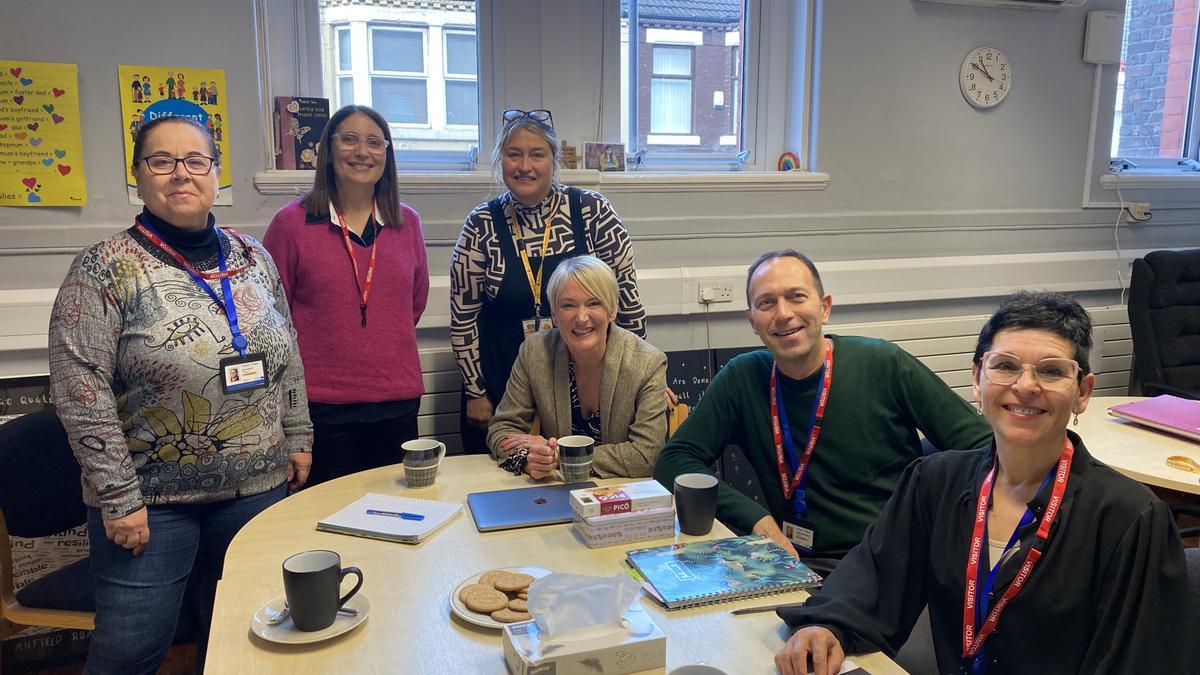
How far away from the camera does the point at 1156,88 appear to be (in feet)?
14.0

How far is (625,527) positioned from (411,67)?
2.27m

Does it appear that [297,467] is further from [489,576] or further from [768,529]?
[768,529]

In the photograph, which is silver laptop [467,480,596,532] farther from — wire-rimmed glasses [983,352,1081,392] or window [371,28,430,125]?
window [371,28,430,125]

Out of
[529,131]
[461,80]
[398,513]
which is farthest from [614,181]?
[398,513]

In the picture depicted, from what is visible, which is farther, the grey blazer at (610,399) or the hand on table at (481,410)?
the hand on table at (481,410)

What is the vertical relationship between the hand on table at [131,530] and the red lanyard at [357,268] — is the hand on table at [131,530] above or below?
below

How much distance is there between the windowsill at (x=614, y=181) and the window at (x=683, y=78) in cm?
Result: 17

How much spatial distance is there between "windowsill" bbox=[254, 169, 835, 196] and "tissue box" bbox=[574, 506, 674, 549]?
5.75 ft

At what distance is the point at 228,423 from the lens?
1785 mm

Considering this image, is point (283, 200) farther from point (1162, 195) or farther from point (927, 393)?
point (1162, 195)

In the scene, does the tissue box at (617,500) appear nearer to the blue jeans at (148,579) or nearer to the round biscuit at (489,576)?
the round biscuit at (489,576)

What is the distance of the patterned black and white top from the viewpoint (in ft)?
8.47

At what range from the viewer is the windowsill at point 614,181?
289 cm

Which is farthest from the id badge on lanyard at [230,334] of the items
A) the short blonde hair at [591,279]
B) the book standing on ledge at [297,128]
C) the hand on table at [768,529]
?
the book standing on ledge at [297,128]
